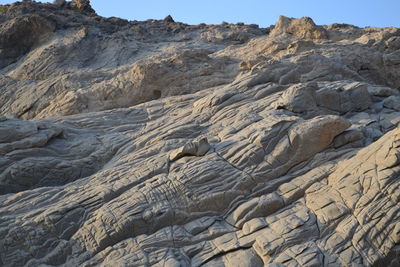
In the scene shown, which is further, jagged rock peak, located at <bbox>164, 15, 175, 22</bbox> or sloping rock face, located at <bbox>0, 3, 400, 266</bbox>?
jagged rock peak, located at <bbox>164, 15, 175, 22</bbox>

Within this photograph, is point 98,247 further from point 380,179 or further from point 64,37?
point 64,37

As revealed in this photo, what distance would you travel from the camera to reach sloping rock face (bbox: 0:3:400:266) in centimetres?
1123

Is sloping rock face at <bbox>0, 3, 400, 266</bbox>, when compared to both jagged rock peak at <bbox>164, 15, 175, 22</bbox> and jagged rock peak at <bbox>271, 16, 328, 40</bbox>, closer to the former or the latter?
jagged rock peak at <bbox>271, 16, 328, 40</bbox>

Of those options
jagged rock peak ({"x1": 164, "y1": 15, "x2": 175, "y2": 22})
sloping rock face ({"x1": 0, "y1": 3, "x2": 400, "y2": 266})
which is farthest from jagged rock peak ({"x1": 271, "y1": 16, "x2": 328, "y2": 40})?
jagged rock peak ({"x1": 164, "y1": 15, "x2": 175, "y2": 22})

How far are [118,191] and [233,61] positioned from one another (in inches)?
473

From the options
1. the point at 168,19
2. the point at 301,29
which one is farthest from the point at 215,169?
the point at 168,19

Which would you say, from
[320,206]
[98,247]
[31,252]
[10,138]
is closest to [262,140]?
[320,206]

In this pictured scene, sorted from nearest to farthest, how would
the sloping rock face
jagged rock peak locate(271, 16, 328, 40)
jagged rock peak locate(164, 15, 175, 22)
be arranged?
the sloping rock face → jagged rock peak locate(271, 16, 328, 40) → jagged rock peak locate(164, 15, 175, 22)

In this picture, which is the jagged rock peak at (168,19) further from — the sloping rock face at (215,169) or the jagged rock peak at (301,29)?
the sloping rock face at (215,169)

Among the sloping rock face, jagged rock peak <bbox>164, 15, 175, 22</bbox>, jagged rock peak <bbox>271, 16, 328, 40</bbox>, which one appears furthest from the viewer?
jagged rock peak <bbox>164, 15, 175, 22</bbox>

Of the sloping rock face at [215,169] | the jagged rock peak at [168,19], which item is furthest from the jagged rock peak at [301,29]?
the jagged rock peak at [168,19]

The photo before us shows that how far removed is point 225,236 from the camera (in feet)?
38.4

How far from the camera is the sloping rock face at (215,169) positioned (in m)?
11.2

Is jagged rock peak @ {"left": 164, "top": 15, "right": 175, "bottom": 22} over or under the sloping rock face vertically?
over
